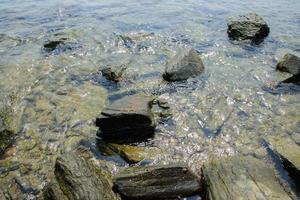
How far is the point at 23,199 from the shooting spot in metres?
5.23

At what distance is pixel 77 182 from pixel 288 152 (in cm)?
373

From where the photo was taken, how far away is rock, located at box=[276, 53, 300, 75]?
855 centimetres

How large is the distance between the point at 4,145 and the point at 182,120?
3.59m

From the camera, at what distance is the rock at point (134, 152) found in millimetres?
5973

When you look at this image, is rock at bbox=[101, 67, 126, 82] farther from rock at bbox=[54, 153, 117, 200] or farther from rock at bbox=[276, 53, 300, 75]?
rock at bbox=[276, 53, 300, 75]

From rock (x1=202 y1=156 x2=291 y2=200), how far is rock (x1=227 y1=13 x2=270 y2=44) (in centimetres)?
638

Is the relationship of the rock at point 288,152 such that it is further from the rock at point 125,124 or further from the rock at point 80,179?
the rock at point 80,179

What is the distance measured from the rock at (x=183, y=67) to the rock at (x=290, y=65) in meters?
2.13

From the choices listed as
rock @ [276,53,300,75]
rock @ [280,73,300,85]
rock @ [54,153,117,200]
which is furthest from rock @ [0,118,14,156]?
rock @ [276,53,300,75]

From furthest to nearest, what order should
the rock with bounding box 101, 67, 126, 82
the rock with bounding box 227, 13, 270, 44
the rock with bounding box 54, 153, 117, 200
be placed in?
the rock with bounding box 227, 13, 270, 44
the rock with bounding box 101, 67, 126, 82
the rock with bounding box 54, 153, 117, 200

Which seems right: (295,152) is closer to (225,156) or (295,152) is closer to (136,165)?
(225,156)

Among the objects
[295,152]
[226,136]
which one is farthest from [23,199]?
[295,152]

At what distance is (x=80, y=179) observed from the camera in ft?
16.6

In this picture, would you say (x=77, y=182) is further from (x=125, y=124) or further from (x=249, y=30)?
(x=249, y=30)
